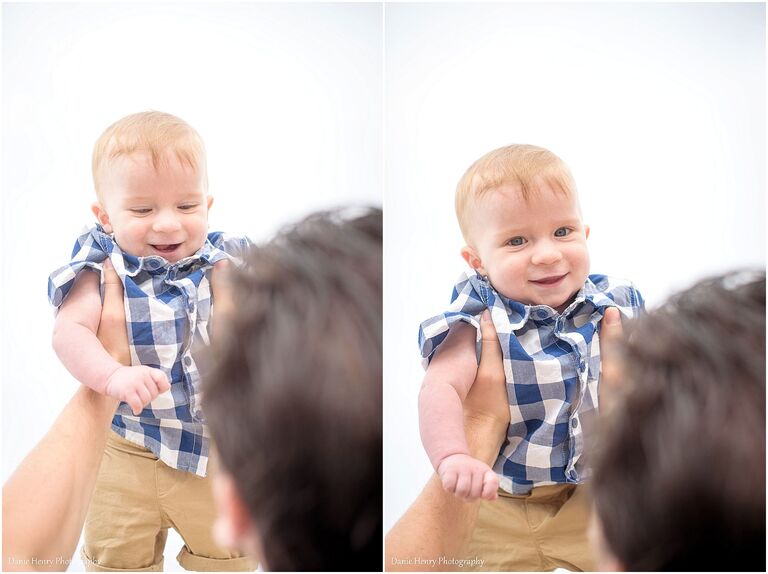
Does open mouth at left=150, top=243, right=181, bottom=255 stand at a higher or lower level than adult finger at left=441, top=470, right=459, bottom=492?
higher

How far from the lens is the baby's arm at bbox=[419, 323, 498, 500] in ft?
4.73

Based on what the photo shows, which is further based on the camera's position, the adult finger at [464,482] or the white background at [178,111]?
the white background at [178,111]

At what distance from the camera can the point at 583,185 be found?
1.58 metres

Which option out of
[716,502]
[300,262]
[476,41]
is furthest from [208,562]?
[476,41]

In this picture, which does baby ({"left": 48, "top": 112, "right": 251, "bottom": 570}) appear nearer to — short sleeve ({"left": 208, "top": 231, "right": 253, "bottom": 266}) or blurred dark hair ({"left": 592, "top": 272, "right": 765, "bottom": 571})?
short sleeve ({"left": 208, "top": 231, "right": 253, "bottom": 266})

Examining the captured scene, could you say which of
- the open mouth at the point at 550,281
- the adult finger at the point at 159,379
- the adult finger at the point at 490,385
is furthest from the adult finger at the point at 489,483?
the adult finger at the point at 159,379

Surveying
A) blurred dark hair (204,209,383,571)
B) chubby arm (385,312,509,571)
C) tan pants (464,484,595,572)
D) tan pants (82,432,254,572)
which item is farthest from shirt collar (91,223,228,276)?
tan pants (464,484,595,572)

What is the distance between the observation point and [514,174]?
60.2 inches

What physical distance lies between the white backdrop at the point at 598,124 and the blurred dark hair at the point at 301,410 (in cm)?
50

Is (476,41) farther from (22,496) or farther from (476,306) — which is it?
(22,496)

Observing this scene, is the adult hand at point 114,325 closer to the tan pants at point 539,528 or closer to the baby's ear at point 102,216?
the baby's ear at point 102,216

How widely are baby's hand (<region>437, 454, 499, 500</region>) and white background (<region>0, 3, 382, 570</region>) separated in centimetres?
52

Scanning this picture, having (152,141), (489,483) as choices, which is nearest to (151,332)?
(152,141)

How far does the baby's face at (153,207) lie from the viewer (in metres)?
1.48
